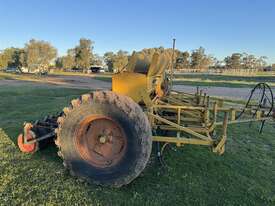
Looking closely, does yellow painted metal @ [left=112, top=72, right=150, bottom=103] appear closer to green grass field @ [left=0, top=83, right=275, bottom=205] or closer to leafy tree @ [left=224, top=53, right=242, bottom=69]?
green grass field @ [left=0, top=83, right=275, bottom=205]

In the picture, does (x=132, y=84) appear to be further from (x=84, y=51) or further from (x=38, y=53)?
(x=84, y=51)

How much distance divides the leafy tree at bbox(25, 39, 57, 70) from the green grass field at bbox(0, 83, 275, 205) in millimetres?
64663

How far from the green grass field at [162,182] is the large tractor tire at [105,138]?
0.23 m

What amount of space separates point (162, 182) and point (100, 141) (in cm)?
108

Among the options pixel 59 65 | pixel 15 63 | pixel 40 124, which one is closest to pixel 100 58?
pixel 59 65

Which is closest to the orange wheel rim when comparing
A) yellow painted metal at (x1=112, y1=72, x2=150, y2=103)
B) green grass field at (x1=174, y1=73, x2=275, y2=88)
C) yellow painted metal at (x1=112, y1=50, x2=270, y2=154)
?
yellow painted metal at (x1=112, y1=50, x2=270, y2=154)

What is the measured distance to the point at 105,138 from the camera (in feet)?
10.9

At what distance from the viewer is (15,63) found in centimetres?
8412

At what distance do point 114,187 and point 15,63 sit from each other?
92.0 metres

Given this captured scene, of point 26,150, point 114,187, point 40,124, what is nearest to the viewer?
point 114,187

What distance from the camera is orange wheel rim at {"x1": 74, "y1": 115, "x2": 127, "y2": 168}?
3326 millimetres

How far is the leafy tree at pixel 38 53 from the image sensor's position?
63.3 m

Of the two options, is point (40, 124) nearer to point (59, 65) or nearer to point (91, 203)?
point (91, 203)

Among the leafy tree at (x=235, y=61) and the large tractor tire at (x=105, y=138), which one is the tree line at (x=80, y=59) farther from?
the large tractor tire at (x=105, y=138)
